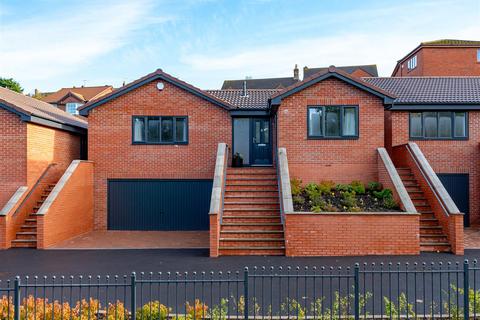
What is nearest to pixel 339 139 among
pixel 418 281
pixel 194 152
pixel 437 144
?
pixel 437 144

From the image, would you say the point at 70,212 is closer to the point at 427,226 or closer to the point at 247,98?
A: the point at 247,98

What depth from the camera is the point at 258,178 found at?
15258 millimetres

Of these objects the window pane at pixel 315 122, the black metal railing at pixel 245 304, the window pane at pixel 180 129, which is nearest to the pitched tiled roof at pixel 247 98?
the window pane at pixel 180 129

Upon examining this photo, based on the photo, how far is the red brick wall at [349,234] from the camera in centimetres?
1162

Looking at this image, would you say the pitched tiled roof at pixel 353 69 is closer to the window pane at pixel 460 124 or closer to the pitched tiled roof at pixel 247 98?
the pitched tiled roof at pixel 247 98

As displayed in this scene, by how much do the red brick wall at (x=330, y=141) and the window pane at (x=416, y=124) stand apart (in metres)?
2.60

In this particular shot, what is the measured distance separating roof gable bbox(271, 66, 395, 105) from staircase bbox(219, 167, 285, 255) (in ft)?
9.31

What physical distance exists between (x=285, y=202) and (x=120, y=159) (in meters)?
7.77

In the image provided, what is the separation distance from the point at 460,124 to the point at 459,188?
2.62 meters

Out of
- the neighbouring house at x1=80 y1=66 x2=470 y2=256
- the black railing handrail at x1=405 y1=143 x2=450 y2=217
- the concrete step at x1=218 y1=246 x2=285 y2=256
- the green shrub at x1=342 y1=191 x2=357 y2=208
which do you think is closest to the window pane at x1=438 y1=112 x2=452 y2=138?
the neighbouring house at x1=80 y1=66 x2=470 y2=256

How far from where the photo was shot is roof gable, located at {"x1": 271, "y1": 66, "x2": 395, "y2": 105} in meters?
15.3

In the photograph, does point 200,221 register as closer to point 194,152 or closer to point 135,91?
point 194,152

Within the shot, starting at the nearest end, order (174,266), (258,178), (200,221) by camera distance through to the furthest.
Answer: (174,266) → (258,178) → (200,221)

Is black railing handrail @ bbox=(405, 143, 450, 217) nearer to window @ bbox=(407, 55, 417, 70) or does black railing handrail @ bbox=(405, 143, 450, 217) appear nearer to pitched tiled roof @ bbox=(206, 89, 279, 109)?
pitched tiled roof @ bbox=(206, 89, 279, 109)
